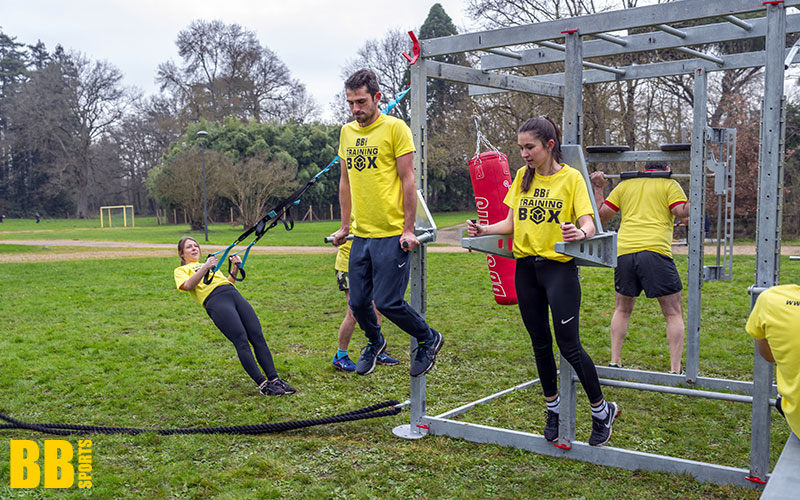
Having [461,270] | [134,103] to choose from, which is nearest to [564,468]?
[461,270]

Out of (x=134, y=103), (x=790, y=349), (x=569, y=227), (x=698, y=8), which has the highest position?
(x=134, y=103)

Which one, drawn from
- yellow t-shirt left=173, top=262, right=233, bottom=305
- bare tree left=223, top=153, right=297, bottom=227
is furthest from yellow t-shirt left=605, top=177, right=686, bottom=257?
bare tree left=223, top=153, right=297, bottom=227

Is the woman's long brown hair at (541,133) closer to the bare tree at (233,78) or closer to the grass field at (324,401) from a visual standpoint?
the grass field at (324,401)

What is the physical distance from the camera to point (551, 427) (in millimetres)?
3969

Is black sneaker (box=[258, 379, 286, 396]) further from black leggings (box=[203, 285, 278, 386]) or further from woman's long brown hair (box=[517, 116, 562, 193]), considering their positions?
woman's long brown hair (box=[517, 116, 562, 193])

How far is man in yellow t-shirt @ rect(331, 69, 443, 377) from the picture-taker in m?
4.06

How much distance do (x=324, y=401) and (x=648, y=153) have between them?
3146mm

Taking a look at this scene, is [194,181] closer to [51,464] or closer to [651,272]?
[651,272]

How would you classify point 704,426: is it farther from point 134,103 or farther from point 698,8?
point 134,103

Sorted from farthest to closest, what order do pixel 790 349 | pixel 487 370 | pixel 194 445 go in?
pixel 487 370, pixel 194 445, pixel 790 349

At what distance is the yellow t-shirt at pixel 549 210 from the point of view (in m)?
3.60

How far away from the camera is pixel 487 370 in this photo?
617cm

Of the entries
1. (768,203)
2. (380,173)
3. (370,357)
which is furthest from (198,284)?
(768,203)

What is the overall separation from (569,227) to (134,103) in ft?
172
